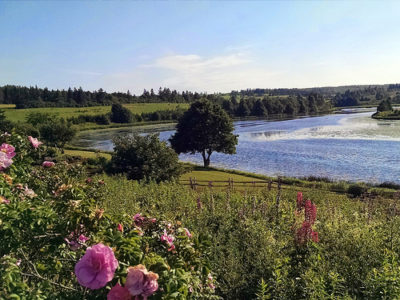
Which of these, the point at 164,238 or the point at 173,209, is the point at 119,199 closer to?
the point at 173,209

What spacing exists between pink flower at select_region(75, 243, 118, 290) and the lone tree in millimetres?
35934

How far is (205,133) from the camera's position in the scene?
126 feet

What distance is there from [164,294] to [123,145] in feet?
60.2

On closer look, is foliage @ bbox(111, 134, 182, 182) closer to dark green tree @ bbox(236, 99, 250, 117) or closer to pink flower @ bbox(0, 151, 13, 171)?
pink flower @ bbox(0, 151, 13, 171)

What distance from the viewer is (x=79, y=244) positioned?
9.38ft

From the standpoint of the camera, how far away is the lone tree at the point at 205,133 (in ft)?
126

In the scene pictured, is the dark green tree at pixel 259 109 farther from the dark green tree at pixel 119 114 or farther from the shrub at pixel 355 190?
the shrub at pixel 355 190

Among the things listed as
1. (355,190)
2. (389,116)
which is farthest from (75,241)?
(389,116)

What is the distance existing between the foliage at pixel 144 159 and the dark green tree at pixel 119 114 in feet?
303

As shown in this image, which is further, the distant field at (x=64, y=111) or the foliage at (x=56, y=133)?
the distant field at (x=64, y=111)

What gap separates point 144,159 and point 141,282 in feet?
57.9

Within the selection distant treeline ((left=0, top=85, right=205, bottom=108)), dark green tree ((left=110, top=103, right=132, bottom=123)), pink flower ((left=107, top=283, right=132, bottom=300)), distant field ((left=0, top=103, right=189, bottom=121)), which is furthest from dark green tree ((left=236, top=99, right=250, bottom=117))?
pink flower ((left=107, top=283, right=132, bottom=300))

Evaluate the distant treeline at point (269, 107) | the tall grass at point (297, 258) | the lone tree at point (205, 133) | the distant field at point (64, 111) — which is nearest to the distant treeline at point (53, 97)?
the distant field at point (64, 111)

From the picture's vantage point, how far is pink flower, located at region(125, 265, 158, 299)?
1989 millimetres
